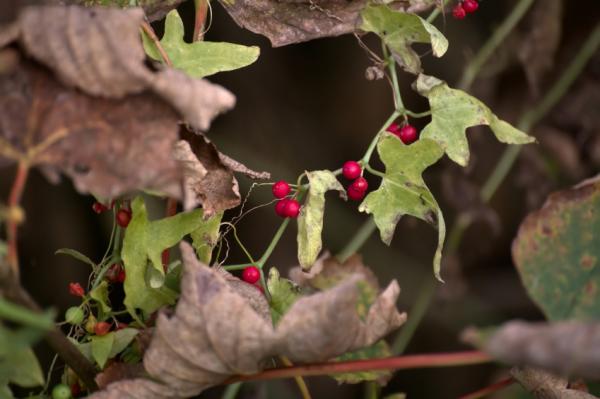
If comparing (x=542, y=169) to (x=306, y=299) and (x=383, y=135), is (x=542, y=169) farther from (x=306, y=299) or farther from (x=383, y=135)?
(x=306, y=299)

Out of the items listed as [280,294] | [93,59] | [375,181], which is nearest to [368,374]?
[280,294]

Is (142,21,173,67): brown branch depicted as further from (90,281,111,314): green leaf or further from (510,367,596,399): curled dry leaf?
(510,367,596,399): curled dry leaf

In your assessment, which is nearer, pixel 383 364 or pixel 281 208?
pixel 383 364

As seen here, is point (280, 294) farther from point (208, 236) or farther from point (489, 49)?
point (489, 49)

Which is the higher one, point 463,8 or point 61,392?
point 463,8

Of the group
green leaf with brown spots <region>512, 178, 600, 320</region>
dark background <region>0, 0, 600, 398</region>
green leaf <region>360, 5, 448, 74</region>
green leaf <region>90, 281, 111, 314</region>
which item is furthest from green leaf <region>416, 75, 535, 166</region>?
dark background <region>0, 0, 600, 398</region>

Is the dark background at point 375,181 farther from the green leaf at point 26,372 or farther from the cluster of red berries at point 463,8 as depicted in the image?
the green leaf at point 26,372
